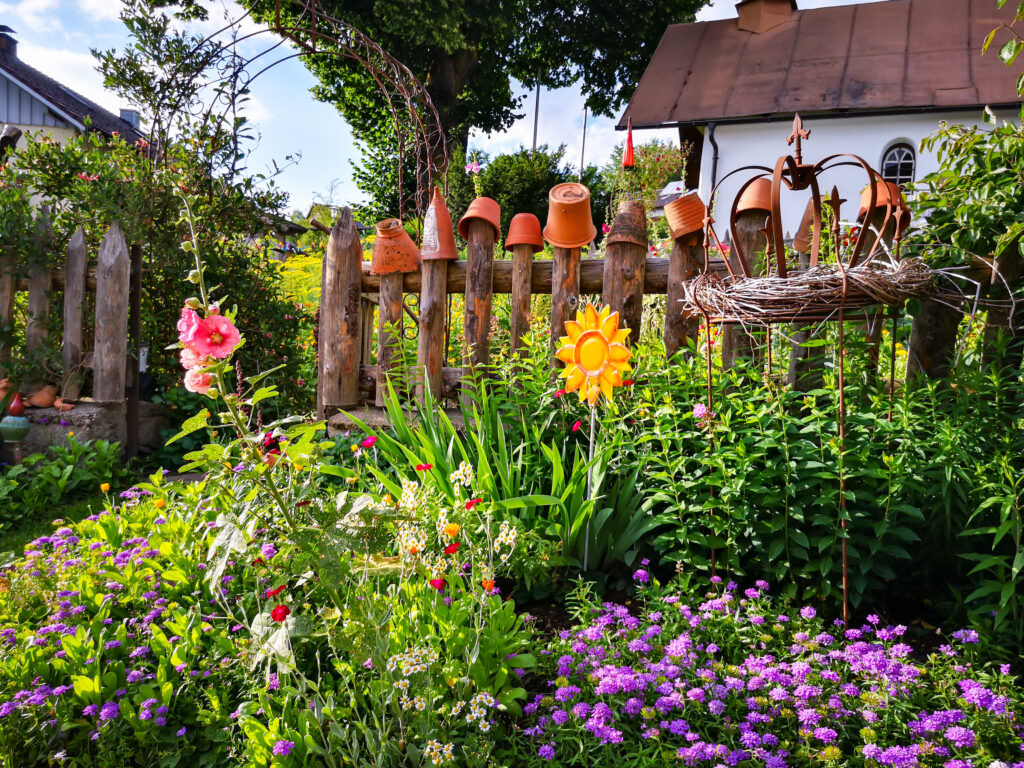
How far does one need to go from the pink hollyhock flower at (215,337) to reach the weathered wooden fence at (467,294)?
5.85 ft

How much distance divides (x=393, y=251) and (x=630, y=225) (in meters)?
1.36

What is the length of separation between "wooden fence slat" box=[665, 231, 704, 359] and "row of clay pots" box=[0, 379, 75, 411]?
372 centimetres

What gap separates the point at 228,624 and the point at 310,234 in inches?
308

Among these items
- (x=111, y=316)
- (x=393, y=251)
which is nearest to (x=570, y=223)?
(x=393, y=251)

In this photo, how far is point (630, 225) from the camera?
355 cm

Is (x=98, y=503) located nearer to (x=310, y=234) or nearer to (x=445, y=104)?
(x=310, y=234)

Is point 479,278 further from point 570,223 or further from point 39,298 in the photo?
point 39,298

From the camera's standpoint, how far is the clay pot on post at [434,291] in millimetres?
3936

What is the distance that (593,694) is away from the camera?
1.86 m

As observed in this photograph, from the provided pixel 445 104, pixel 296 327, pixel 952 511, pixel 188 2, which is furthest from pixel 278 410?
pixel 445 104

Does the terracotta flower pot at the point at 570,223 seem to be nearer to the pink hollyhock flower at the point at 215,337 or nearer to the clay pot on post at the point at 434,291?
the clay pot on post at the point at 434,291

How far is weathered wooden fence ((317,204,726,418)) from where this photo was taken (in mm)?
3594

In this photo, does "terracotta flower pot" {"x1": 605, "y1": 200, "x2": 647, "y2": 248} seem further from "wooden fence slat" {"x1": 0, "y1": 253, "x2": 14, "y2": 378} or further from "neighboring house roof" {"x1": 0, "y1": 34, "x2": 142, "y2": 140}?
"neighboring house roof" {"x1": 0, "y1": 34, "x2": 142, "y2": 140}

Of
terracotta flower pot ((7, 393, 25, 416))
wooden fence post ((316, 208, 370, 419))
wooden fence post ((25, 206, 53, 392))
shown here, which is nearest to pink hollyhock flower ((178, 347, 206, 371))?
wooden fence post ((316, 208, 370, 419))
